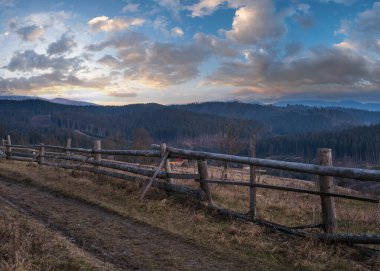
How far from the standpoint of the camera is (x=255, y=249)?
6.54 m

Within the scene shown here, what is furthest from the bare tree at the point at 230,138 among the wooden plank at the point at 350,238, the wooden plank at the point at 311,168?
the wooden plank at the point at 350,238

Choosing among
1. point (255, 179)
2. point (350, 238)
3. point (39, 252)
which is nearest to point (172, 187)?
point (255, 179)

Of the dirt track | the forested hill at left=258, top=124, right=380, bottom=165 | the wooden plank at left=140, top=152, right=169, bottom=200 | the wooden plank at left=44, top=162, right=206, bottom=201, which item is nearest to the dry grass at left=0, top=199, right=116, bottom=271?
the dirt track

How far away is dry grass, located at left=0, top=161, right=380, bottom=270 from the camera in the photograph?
607 centimetres

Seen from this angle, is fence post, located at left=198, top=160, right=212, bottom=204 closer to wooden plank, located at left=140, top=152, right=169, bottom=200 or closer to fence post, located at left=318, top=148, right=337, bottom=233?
wooden plank, located at left=140, top=152, right=169, bottom=200

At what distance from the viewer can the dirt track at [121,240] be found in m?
5.67

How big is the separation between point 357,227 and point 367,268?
367cm

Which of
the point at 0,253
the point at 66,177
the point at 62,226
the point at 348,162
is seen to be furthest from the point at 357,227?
the point at 348,162

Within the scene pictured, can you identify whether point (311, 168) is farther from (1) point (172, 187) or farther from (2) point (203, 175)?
(1) point (172, 187)

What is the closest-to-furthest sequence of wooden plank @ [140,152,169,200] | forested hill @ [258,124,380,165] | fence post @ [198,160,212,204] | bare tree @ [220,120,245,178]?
fence post @ [198,160,212,204]
wooden plank @ [140,152,169,200]
bare tree @ [220,120,245,178]
forested hill @ [258,124,380,165]

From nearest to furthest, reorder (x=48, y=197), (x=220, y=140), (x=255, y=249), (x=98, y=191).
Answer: (x=255, y=249), (x=48, y=197), (x=98, y=191), (x=220, y=140)

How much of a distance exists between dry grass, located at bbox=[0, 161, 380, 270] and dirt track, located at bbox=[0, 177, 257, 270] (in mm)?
333

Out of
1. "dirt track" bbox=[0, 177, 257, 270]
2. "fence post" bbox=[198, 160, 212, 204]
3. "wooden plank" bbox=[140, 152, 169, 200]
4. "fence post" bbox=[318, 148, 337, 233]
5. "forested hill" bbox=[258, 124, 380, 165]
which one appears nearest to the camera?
"dirt track" bbox=[0, 177, 257, 270]

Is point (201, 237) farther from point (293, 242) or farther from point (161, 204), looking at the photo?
point (161, 204)
